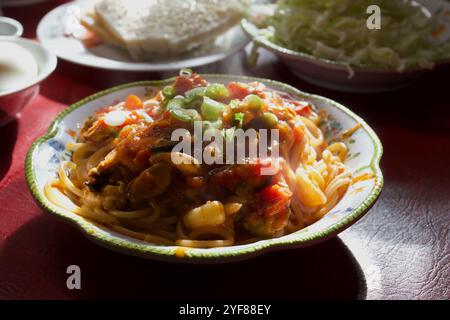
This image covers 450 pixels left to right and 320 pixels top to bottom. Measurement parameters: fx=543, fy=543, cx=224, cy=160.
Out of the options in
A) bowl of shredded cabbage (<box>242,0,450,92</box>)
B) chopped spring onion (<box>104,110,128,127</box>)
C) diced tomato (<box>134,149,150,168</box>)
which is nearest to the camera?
diced tomato (<box>134,149,150,168</box>)

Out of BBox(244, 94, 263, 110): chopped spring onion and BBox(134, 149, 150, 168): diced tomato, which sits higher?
BBox(244, 94, 263, 110): chopped spring onion

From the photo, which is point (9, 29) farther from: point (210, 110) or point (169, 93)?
point (210, 110)

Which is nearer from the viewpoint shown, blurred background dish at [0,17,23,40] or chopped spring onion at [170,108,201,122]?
chopped spring onion at [170,108,201,122]

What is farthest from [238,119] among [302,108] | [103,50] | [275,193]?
[103,50]

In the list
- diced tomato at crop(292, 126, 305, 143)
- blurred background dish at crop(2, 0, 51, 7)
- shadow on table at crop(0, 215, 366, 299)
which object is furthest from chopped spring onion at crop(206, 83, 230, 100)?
blurred background dish at crop(2, 0, 51, 7)

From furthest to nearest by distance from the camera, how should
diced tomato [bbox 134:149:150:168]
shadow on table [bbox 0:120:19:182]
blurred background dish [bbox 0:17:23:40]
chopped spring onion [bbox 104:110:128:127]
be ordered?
1. blurred background dish [bbox 0:17:23:40]
2. shadow on table [bbox 0:120:19:182]
3. chopped spring onion [bbox 104:110:128:127]
4. diced tomato [bbox 134:149:150:168]

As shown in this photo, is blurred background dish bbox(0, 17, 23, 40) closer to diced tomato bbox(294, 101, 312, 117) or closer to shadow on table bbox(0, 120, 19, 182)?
shadow on table bbox(0, 120, 19, 182)
